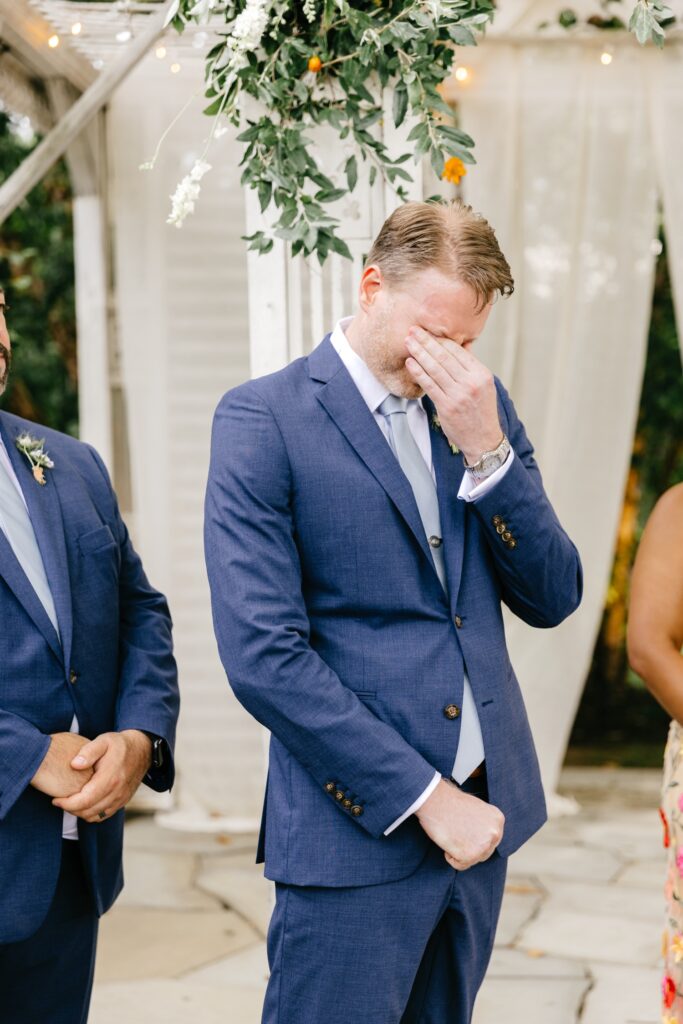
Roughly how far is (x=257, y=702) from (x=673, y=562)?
1090 millimetres

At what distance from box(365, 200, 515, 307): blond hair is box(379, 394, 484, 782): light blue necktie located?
0.23 metres

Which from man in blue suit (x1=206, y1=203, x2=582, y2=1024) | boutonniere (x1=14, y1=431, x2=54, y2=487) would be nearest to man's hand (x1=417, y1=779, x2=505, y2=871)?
man in blue suit (x1=206, y1=203, x2=582, y2=1024)

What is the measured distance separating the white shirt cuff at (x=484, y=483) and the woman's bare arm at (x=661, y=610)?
735mm

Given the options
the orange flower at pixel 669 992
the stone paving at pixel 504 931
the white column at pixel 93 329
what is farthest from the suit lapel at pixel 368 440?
the white column at pixel 93 329

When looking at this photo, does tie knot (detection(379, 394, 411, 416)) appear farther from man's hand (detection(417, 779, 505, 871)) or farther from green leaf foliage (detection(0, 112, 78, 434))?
green leaf foliage (detection(0, 112, 78, 434))

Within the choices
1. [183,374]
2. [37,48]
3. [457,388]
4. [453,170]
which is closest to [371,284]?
[457,388]

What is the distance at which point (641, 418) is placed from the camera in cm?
727

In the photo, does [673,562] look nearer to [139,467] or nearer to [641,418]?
[139,467]

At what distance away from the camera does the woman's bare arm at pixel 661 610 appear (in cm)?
253

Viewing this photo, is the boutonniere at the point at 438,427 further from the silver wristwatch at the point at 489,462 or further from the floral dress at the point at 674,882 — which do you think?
the floral dress at the point at 674,882

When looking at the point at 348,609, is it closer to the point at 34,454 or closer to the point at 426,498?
the point at 426,498

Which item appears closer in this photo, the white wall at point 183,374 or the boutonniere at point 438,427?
the boutonniere at point 438,427

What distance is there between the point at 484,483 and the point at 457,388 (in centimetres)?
16

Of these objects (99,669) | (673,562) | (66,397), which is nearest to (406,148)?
(673,562)
